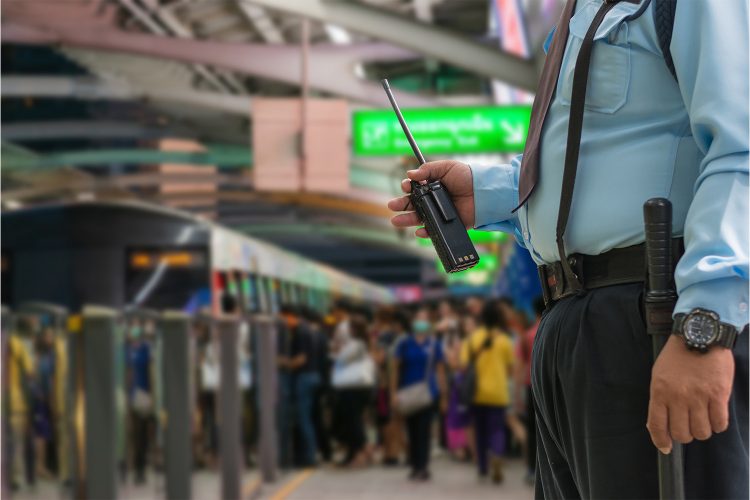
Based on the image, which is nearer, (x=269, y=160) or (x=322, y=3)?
(x=322, y=3)

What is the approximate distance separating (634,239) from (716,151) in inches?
8.5

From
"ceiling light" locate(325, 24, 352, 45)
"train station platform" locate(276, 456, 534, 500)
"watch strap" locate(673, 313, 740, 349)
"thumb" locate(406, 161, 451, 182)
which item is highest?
"ceiling light" locate(325, 24, 352, 45)

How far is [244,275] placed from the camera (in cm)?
1560

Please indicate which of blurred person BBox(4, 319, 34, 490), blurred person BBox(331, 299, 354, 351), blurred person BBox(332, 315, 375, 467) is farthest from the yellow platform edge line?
blurred person BBox(4, 319, 34, 490)

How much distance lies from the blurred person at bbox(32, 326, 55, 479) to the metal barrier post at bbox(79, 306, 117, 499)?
0.25m

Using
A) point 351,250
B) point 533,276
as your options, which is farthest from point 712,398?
point 351,250

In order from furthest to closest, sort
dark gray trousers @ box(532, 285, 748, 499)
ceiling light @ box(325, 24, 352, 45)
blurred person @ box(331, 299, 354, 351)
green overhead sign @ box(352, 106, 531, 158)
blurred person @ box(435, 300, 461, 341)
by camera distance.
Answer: ceiling light @ box(325, 24, 352, 45) < blurred person @ box(435, 300, 461, 341) < blurred person @ box(331, 299, 354, 351) < green overhead sign @ box(352, 106, 531, 158) < dark gray trousers @ box(532, 285, 748, 499)

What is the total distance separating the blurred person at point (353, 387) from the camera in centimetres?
1291

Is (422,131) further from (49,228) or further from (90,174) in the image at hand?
(90,174)

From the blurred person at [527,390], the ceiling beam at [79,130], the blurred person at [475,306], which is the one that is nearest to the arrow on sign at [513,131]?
the blurred person at [527,390]

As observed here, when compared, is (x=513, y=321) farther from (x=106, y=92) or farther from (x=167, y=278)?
(x=106, y=92)

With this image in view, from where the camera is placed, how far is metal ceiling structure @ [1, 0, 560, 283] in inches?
448

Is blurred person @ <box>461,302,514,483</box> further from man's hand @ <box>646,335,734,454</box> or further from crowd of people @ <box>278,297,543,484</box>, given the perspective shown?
man's hand @ <box>646,335,734,454</box>

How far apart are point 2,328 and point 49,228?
6.44m
